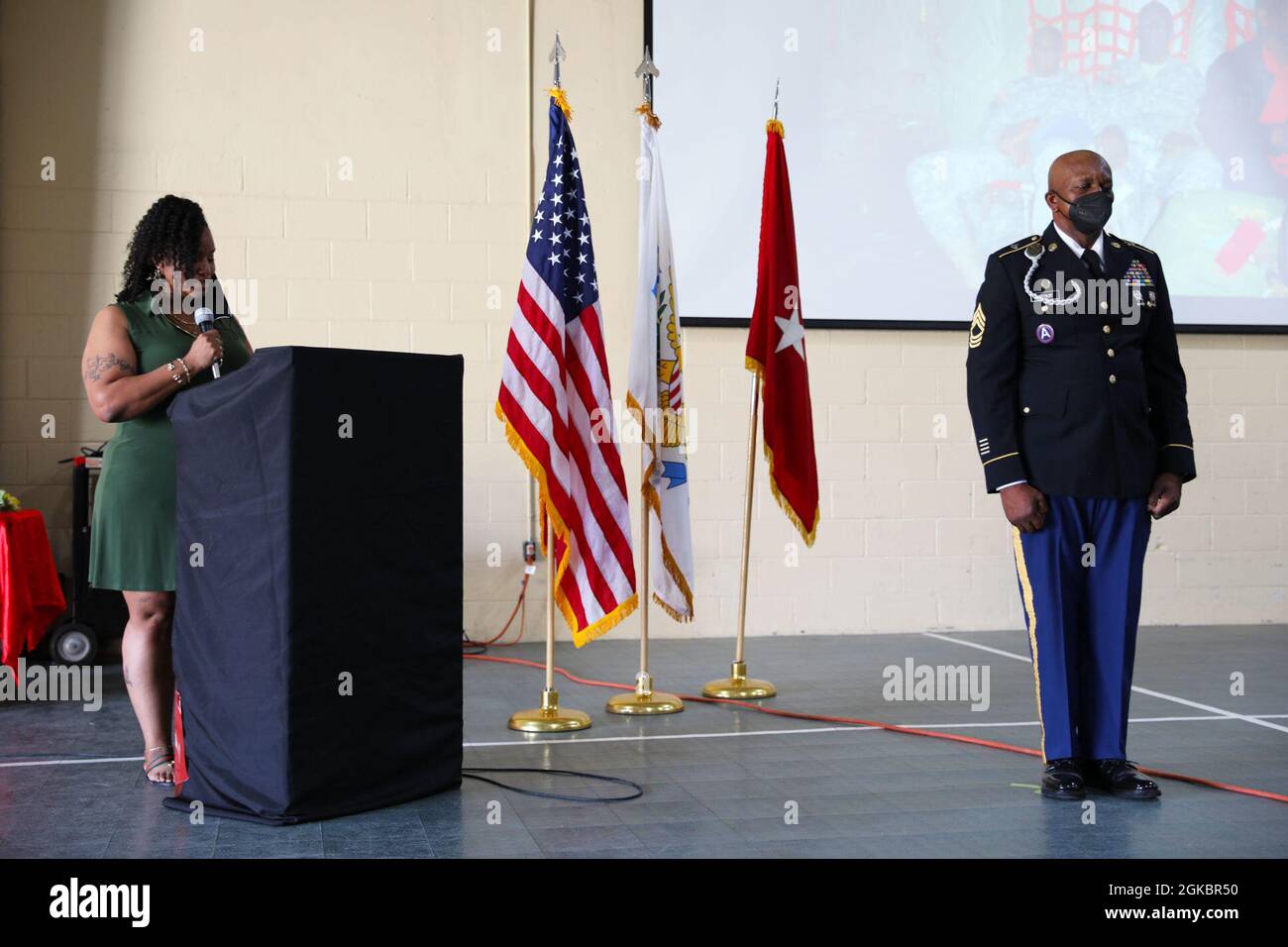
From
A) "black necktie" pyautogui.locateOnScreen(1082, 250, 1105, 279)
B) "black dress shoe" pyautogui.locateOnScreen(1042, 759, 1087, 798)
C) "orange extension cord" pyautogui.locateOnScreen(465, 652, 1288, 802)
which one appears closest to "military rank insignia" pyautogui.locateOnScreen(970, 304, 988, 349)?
"black necktie" pyautogui.locateOnScreen(1082, 250, 1105, 279)

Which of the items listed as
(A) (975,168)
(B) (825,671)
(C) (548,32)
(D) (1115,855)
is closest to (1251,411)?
(A) (975,168)

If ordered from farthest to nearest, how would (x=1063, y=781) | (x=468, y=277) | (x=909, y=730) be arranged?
(x=468, y=277) → (x=909, y=730) → (x=1063, y=781)

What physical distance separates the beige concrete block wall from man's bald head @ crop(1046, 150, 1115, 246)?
11.0ft

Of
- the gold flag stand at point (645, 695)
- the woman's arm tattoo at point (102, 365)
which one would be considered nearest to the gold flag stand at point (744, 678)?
the gold flag stand at point (645, 695)

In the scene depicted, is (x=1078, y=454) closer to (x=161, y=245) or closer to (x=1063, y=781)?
(x=1063, y=781)

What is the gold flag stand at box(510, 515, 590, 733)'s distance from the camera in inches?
161

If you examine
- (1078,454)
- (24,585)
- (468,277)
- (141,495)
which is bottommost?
(24,585)

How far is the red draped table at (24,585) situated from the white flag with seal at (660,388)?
7.22 ft

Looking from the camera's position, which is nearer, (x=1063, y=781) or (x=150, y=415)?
(x=1063, y=781)

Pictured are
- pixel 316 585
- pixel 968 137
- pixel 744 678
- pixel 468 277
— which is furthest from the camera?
pixel 968 137

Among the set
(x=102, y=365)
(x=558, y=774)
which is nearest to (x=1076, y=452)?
(x=558, y=774)

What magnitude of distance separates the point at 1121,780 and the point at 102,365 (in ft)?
8.82

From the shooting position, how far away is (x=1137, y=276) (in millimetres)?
3211
